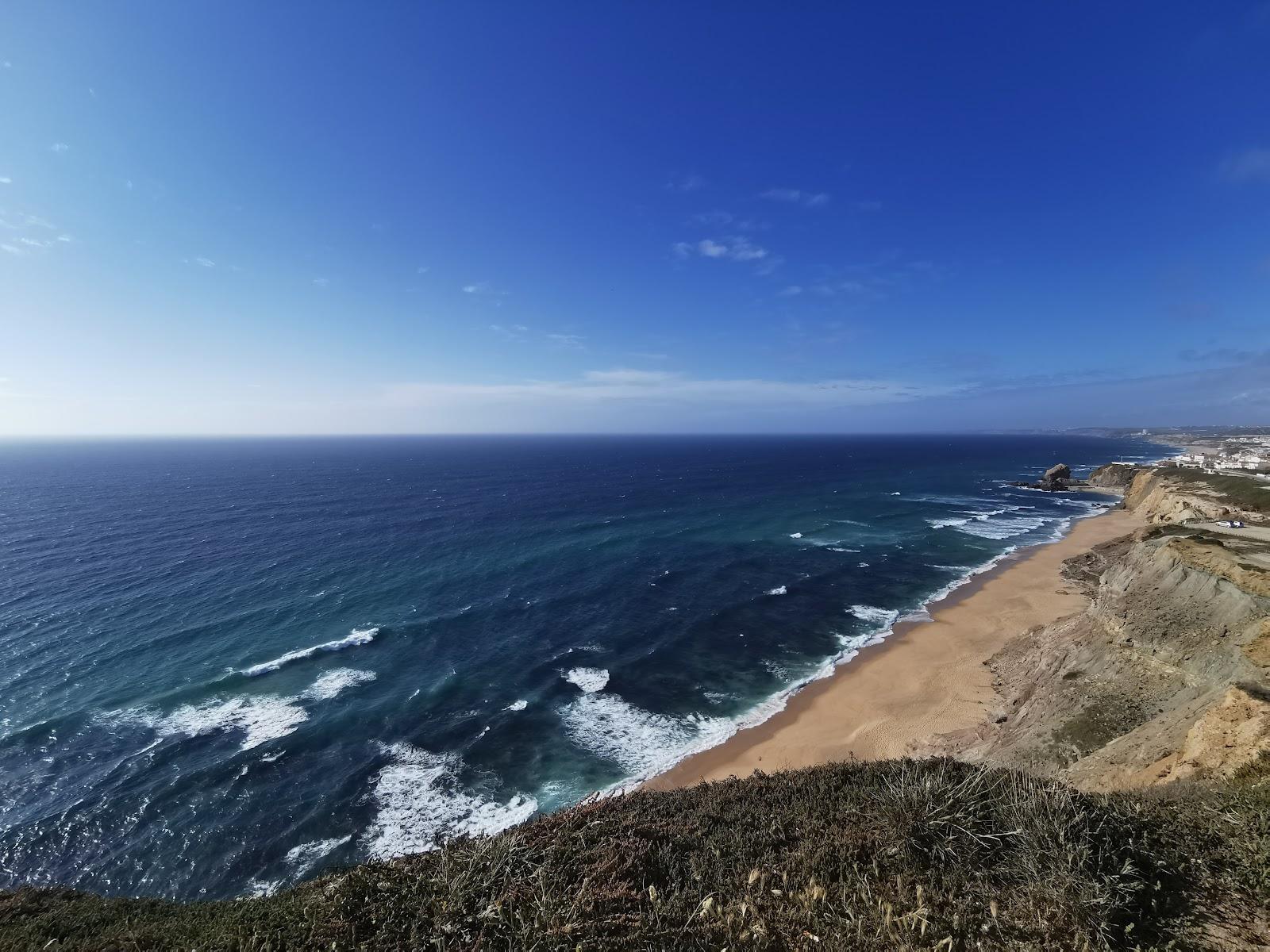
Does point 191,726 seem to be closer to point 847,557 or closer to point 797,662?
point 797,662

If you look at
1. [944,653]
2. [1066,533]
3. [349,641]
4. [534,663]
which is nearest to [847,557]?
[944,653]

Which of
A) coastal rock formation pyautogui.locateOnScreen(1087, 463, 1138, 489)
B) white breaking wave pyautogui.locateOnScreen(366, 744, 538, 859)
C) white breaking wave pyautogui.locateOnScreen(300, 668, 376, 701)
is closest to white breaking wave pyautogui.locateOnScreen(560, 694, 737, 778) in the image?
white breaking wave pyautogui.locateOnScreen(366, 744, 538, 859)

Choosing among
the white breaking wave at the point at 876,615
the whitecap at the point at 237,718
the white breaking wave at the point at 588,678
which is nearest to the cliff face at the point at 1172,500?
the white breaking wave at the point at 876,615

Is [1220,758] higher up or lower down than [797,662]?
higher up

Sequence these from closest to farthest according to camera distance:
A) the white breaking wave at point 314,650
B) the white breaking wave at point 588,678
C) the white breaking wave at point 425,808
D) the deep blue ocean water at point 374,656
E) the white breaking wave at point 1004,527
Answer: the white breaking wave at point 425,808 < the deep blue ocean water at point 374,656 < the white breaking wave at point 588,678 < the white breaking wave at point 314,650 < the white breaking wave at point 1004,527

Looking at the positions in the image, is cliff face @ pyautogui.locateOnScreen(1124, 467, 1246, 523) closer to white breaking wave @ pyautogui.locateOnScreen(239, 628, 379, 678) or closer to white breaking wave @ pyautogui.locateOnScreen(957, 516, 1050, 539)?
white breaking wave @ pyautogui.locateOnScreen(957, 516, 1050, 539)

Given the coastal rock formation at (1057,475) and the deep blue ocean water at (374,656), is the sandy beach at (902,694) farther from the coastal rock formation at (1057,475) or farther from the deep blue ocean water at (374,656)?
the coastal rock formation at (1057,475)
